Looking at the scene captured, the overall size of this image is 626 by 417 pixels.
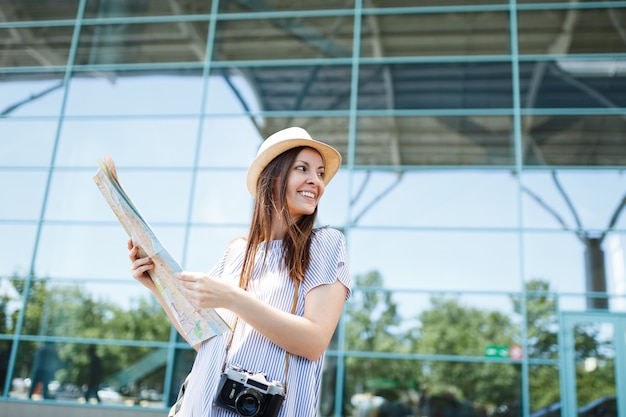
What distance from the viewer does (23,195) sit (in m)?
11.7

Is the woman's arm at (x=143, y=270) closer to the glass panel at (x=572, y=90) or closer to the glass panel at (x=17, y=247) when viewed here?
the glass panel at (x=572, y=90)

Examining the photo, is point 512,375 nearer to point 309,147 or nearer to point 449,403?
point 449,403

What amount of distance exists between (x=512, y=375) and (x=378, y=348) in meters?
2.17

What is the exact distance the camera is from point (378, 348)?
10547 millimetres

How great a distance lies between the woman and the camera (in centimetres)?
153

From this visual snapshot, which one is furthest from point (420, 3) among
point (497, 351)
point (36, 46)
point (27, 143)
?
point (27, 143)

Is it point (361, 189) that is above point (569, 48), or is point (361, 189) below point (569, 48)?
below

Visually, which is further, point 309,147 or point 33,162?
point 33,162

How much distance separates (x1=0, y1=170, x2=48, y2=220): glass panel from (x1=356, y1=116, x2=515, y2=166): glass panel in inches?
234

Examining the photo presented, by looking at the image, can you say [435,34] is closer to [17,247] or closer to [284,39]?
[284,39]

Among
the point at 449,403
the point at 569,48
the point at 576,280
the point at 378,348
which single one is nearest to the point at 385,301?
the point at 378,348

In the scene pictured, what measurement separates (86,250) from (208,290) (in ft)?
34.8

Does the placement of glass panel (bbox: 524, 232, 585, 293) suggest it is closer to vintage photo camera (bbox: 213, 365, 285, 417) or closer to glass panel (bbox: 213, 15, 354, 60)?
glass panel (bbox: 213, 15, 354, 60)

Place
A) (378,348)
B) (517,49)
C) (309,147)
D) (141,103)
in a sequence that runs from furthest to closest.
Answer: (141,103)
(517,49)
(378,348)
(309,147)
